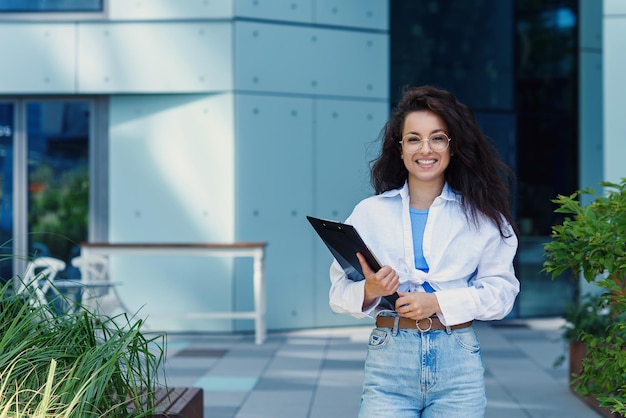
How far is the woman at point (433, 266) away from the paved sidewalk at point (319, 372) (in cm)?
339

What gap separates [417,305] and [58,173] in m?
9.00

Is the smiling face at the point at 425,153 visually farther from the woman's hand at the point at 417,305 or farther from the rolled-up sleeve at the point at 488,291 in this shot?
the woman's hand at the point at 417,305

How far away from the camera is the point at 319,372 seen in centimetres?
804

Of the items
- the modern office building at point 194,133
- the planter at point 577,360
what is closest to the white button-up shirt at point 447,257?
the planter at point 577,360

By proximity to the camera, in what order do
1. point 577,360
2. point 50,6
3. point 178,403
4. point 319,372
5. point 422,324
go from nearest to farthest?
point 422,324 → point 178,403 → point 577,360 → point 319,372 → point 50,6

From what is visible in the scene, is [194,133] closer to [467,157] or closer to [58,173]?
[58,173]

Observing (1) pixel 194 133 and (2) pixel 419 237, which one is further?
(1) pixel 194 133

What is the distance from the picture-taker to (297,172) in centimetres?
1099

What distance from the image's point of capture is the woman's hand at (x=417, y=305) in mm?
2727

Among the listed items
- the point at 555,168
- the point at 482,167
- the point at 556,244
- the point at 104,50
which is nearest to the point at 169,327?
the point at 104,50

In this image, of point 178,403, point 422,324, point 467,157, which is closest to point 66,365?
point 178,403

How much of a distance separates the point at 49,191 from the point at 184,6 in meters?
→ 2.68

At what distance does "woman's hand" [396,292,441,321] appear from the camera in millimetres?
2727

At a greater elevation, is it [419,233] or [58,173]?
[58,173]
